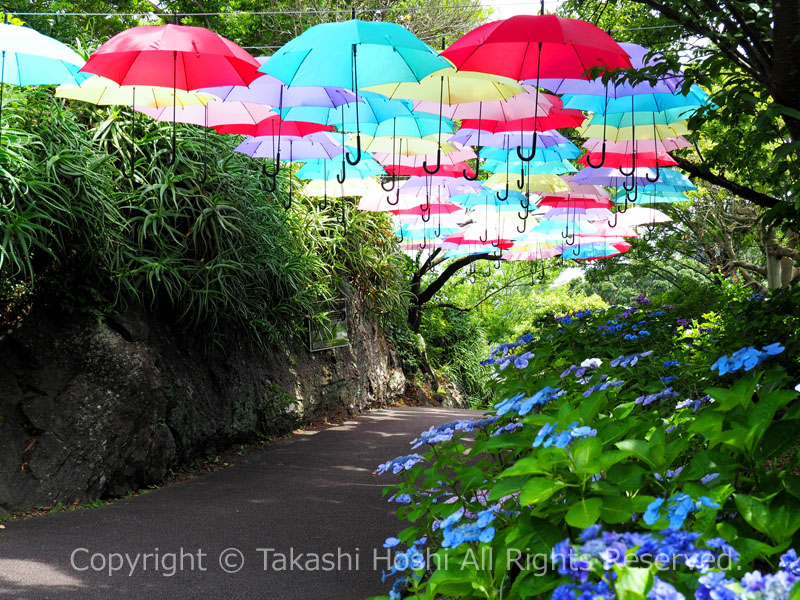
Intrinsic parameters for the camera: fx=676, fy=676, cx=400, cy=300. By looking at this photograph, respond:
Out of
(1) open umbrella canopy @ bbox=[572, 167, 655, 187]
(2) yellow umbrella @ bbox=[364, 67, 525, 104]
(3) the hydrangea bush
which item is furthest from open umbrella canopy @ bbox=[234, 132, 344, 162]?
(3) the hydrangea bush

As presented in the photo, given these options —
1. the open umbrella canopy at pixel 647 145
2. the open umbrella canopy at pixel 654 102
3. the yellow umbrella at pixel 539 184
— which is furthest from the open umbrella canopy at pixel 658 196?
the open umbrella canopy at pixel 654 102

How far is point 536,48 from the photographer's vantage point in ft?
14.1

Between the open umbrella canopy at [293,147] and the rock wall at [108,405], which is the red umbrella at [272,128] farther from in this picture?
the rock wall at [108,405]


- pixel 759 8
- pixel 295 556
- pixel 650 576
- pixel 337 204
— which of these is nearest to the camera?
pixel 650 576

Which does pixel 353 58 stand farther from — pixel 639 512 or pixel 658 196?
pixel 658 196

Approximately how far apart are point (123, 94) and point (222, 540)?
3.34m

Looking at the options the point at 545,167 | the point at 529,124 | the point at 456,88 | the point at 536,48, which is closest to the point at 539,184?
the point at 545,167

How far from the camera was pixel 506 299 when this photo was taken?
1903 cm

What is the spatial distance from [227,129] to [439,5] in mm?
7580

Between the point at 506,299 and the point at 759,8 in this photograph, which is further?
the point at 506,299

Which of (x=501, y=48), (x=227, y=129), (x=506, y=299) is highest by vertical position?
(x=501, y=48)

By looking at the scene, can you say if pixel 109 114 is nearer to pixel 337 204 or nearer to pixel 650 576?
pixel 337 204

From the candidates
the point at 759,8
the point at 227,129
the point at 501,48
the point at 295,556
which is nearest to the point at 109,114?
the point at 227,129

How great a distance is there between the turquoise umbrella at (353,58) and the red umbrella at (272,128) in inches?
56.9
